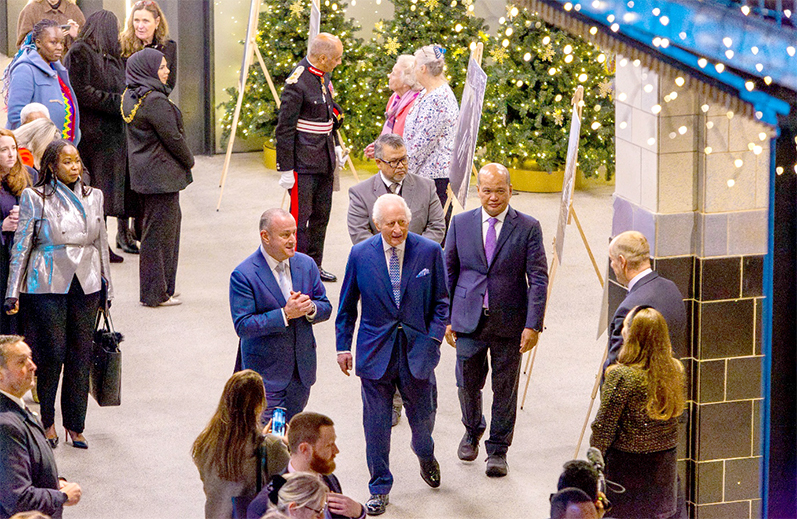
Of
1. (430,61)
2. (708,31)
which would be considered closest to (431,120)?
(430,61)

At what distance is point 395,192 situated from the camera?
21.4 ft

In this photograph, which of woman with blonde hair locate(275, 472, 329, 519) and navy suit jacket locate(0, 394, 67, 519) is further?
navy suit jacket locate(0, 394, 67, 519)

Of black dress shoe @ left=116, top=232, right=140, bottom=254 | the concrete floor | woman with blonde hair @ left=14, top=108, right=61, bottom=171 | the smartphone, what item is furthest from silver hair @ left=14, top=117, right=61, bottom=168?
black dress shoe @ left=116, top=232, right=140, bottom=254

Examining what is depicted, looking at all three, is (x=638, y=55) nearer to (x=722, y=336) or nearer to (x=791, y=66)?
(x=791, y=66)

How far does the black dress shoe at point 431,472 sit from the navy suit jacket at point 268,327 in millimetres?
779

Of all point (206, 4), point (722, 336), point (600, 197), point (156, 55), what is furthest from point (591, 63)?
point (722, 336)

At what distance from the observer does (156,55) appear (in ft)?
25.6

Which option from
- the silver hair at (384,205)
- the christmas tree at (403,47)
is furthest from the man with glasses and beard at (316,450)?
the christmas tree at (403,47)

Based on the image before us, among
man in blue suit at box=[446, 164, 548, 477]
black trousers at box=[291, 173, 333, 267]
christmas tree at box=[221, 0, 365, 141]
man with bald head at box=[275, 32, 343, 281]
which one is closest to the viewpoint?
man in blue suit at box=[446, 164, 548, 477]

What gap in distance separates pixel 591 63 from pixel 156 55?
516 centimetres

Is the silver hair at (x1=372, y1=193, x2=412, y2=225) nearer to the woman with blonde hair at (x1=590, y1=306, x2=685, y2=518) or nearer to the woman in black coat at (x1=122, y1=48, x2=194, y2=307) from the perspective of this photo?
the woman with blonde hair at (x1=590, y1=306, x2=685, y2=518)

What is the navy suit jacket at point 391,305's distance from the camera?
18.4 ft

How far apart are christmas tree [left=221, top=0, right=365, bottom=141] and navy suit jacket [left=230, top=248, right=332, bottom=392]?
6.84 m

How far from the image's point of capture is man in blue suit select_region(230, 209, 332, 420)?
17.6ft
